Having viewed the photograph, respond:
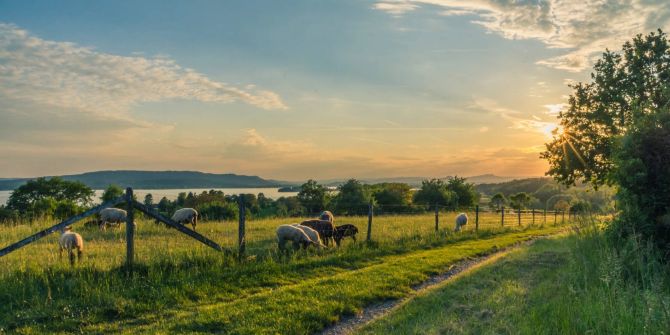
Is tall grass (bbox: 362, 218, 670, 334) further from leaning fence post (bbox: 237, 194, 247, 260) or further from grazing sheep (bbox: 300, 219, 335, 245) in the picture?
grazing sheep (bbox: 300, 219, 335, 245)

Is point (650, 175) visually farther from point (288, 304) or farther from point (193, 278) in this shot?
point (193, 278)

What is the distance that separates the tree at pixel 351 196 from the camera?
183 feet

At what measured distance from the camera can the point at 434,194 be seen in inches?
2788

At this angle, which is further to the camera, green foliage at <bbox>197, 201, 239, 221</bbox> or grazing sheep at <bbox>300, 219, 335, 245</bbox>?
green foliage at <bbox>197, 201, 239, 221</bbox>

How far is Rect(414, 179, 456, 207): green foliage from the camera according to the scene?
70.0 m

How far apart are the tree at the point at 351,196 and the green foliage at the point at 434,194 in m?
13.5

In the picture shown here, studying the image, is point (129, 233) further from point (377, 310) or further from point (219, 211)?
point (219, 211)

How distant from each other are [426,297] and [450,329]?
2423 millimetres

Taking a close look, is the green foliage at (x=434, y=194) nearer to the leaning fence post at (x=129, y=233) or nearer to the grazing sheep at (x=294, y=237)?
the grazing sheep at (x=294, y=237)

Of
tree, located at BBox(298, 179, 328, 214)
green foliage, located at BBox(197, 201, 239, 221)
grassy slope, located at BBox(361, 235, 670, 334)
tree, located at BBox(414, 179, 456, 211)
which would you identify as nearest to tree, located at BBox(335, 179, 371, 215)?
tree, located at BBox(298, 179, 328, 214)

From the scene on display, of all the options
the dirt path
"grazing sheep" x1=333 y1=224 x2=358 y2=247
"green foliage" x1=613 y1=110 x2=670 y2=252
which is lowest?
the dirt path

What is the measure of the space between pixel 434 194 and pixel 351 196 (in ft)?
59.0

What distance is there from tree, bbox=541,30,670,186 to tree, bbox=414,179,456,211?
43721 millimetres

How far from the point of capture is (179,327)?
7.66 meters
